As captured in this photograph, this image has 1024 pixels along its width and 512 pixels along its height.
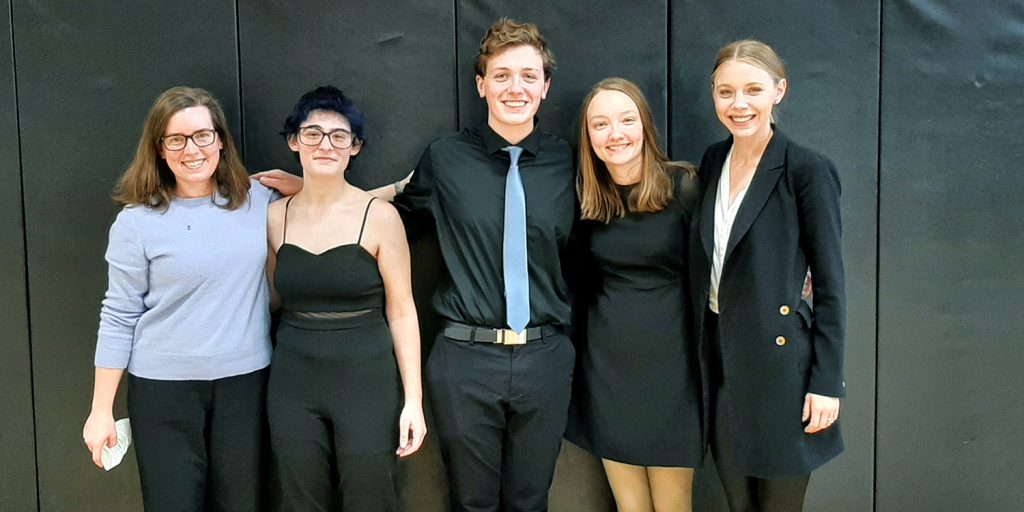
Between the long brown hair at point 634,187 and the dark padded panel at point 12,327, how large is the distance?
1.99 meters

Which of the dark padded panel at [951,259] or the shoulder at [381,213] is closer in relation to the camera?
the shoulder at [381,213]

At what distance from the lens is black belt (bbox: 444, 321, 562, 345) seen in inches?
81.7

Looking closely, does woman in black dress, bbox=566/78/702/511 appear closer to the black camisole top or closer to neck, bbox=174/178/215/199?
the black camisole top

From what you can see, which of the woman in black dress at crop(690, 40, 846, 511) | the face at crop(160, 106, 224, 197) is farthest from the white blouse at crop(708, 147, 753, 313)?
the face at crop(160, 106, 224, 197)

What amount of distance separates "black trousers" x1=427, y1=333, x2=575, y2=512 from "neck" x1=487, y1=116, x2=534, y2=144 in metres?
0.62

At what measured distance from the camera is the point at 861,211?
Answer: 8.55 feet

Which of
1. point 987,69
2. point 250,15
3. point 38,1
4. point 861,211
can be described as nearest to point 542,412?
point 861,211

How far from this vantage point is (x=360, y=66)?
8.24 ft

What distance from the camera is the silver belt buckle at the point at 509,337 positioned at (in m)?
2.07

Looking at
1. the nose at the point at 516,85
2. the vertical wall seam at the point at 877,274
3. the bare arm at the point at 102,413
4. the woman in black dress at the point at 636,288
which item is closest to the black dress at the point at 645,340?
the woman in black dress at the point at 636,288

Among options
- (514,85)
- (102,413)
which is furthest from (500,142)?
(102,413)

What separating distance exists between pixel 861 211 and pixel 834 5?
0.74 metres

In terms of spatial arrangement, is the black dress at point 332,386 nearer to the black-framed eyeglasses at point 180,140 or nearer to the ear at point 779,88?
the black-framed eyeglasses at point 180,140

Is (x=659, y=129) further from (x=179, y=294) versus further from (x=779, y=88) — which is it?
(x=179, y=294)
